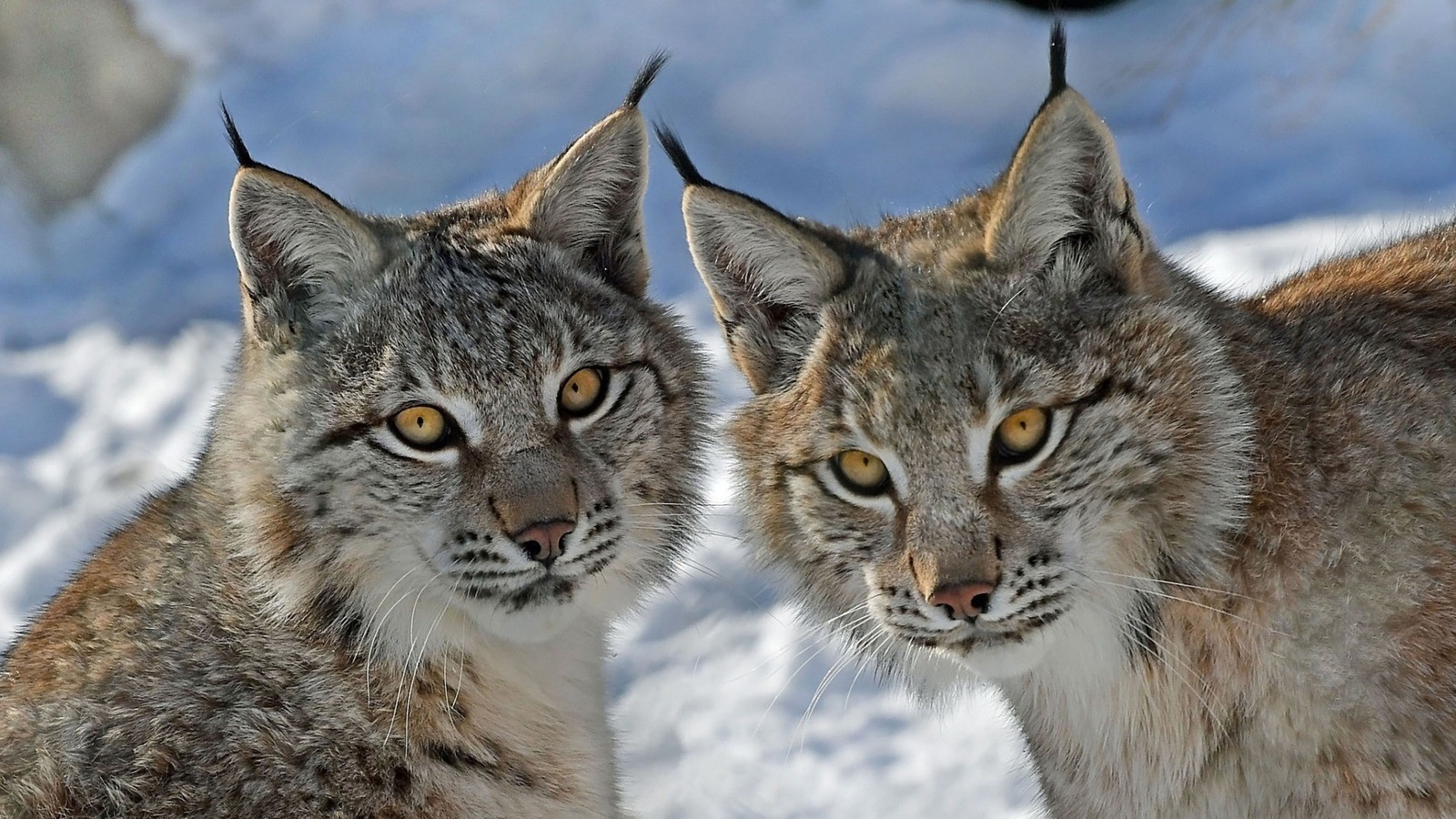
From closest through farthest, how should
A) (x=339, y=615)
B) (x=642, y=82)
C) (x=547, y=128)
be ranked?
(x=339, y=615) < (x=642, y=82) < (x=547, y=128)

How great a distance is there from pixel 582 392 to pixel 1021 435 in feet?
3.77

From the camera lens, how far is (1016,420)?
10.4 feet

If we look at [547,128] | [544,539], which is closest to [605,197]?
[544,539]

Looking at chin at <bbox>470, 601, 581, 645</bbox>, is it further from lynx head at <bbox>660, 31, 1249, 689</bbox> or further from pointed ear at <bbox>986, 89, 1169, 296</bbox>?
pointed ear at <bbox>986, 89, 1169, 296</bbox>

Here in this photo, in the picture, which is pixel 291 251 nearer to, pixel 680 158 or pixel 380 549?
pixel 380 549

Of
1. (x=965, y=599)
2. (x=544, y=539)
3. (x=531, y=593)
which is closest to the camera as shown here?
(x=965, y=599)

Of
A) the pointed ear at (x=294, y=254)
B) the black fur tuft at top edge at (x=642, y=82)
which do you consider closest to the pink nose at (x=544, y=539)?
the pointed ear at (x=294, y=254)

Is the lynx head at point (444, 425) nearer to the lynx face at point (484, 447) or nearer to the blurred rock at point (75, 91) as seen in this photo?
the lynx face at point (484, 447)

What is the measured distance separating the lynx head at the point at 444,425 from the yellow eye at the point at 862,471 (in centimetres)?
60

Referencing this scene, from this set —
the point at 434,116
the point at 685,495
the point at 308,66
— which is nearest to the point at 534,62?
the point at 434,116

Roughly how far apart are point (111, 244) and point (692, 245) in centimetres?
430

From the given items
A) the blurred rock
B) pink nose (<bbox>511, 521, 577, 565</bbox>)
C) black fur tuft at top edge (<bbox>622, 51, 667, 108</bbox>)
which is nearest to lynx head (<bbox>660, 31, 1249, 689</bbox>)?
Answer: black fur tuft at top edge (<bbox>622, 51, 667, 108</bbox>)

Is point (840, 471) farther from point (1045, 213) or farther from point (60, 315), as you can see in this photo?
point (60, 315)

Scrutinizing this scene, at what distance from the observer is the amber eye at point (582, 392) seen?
12.2ft
